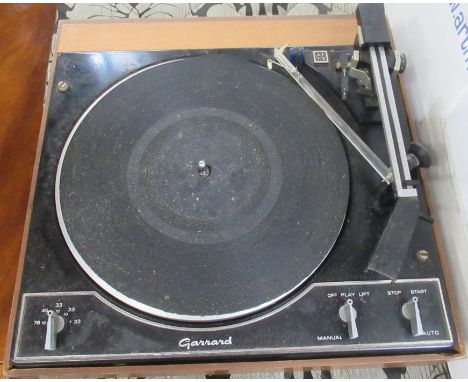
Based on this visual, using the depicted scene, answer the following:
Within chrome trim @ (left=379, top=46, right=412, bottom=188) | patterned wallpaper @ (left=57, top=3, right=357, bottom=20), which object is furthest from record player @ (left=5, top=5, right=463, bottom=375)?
patterned wallpaper @ (left=57, top=3, right=357, bottom=20)

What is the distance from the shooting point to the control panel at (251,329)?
2.37 feet

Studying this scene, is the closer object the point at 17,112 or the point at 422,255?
the point at 422,255

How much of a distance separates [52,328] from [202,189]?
29cm

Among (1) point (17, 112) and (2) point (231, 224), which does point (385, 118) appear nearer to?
(2) point (231, 224)

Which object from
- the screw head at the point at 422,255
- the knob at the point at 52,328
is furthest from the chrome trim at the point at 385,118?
the knob at the point at 52,328

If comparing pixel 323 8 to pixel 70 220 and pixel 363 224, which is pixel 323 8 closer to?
pixel 363 224

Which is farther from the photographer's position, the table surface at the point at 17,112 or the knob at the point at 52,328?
the table surface at the point at 17,112

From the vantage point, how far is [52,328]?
0.72 m

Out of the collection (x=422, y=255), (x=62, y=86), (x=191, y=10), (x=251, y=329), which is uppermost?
(x=191, y=10)

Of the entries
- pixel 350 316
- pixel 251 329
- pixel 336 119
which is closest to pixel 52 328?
→ pixel 251 329

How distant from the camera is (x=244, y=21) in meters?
1.07

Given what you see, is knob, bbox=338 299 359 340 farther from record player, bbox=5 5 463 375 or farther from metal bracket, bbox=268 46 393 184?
metal bracket, bbox=268 46 393 184

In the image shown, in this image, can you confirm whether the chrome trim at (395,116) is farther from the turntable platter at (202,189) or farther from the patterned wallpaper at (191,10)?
the patterned wallpaper at (191,10)

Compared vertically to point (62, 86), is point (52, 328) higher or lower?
lower
